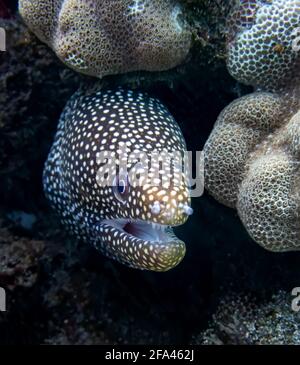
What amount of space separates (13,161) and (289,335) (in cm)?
334

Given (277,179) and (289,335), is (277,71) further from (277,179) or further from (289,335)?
(289,335)

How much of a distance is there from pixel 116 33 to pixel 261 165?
5.54 feet

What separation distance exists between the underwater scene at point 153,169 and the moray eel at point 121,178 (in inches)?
0.6

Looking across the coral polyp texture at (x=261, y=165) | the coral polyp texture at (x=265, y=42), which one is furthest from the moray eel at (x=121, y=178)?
the coral polyp texture at (x=265, y=42)

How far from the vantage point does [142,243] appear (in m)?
3.12

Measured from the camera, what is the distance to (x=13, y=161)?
4.49m

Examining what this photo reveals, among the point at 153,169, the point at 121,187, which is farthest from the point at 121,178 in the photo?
the point at 153,169

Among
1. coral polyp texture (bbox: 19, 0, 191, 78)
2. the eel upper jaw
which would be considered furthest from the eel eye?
coral polyp texture (bbox: 19, 0, 191, 78)

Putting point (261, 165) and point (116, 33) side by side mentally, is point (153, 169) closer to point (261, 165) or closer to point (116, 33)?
point (261, 165)

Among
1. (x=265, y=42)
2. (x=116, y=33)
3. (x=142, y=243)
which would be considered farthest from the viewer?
(x=116, y=33)

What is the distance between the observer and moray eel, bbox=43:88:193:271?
120 inches

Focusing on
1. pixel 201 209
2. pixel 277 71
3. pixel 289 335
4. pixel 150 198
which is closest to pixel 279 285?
pixel 289 335

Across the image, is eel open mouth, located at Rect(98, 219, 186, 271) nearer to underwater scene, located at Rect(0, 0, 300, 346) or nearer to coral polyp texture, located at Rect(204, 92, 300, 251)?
underwater scene, located at Rect(0, 0, 300, 346)

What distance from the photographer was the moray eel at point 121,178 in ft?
9.98
